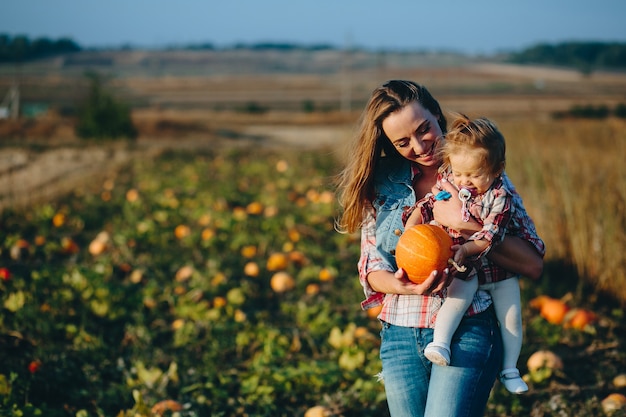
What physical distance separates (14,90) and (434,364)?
23.2 meters

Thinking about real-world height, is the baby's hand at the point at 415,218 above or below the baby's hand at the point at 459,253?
above

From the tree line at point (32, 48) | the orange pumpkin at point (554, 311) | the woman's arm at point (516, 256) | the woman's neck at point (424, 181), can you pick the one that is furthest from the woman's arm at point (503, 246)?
the tree line at point (32, 48)

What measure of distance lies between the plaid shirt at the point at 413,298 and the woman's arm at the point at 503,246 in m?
0.06

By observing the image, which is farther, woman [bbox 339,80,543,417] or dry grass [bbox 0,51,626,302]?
dry grass [bbox 0,51,626,302]

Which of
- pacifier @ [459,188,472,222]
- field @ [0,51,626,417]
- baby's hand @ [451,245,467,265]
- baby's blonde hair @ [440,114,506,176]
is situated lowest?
field @ [0,51,626,417]

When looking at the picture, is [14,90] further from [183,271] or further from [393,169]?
[393,169]

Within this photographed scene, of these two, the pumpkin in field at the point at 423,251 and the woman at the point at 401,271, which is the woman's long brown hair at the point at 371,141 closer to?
the woman at the point at 401,271

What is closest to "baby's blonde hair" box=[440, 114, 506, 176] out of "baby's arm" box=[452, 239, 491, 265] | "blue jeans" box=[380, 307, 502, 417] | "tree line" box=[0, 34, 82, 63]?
"baby's arm" box=[452, 239, 491, 265]

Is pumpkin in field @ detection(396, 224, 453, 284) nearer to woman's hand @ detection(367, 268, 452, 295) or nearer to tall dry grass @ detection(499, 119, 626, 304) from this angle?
woman's hand @ detection(367, 268, 452, 295)

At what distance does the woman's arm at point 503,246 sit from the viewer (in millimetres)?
2250

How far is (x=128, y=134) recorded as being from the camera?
57.4 ft

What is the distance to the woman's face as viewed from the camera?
7.77 ft

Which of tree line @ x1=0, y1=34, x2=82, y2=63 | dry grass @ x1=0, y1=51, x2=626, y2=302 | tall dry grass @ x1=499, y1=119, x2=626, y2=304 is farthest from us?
tree line @ x1=0, y1=34, x2=82, y2=63

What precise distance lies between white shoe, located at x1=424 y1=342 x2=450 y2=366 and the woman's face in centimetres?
71
